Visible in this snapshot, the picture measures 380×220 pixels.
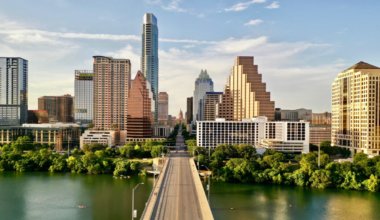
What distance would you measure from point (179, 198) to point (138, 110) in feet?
253

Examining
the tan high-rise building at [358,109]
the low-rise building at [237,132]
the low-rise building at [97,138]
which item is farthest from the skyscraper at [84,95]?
the tan high-rise building at [358,109]

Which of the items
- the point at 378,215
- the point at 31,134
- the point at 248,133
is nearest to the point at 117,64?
the point at 31,134

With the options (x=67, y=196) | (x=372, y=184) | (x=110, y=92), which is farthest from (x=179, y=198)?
(x=110, y=92)

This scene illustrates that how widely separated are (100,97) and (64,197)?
100m

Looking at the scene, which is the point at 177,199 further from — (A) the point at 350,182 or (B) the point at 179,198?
(A) the point at 350,182

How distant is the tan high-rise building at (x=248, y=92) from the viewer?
120500 mm

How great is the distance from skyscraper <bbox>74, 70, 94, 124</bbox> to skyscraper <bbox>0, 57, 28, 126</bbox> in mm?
32328

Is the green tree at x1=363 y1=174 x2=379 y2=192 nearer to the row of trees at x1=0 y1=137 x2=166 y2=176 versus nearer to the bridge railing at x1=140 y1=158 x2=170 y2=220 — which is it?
the bridge railing at x1=140 y1=158 x2=170 y2=220

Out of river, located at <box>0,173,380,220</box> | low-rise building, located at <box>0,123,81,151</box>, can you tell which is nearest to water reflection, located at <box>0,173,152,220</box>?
river, located at <box>0,173,380,220</box>

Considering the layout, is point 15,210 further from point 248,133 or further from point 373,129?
point 373,129

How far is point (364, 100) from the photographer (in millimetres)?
97750

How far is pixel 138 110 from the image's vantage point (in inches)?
4656

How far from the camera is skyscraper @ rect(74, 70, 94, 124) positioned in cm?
18975

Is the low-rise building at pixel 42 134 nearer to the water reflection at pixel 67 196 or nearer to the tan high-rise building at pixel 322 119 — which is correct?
the water reflection at pixel 67 196
